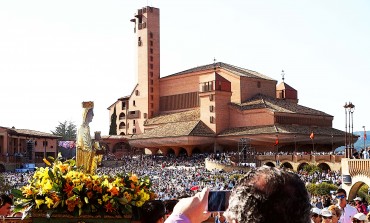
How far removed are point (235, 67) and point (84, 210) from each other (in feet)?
241

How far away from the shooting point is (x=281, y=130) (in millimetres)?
60531

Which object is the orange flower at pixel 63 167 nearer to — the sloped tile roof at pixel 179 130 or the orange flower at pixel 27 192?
the orange flower at pixel 27 192

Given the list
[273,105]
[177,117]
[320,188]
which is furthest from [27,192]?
[177,117]

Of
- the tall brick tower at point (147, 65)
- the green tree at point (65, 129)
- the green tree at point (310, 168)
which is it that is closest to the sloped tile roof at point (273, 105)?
the green tree at point (310, 168)

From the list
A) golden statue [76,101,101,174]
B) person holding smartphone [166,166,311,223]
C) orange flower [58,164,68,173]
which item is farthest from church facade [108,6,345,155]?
person holding smartphone [166,166,311,223]

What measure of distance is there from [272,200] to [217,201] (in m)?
1.27

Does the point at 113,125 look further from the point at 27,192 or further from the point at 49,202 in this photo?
the point at 49,202

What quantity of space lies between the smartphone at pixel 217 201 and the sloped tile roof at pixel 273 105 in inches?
2405

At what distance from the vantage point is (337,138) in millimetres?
64438

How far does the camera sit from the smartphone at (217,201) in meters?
3.12

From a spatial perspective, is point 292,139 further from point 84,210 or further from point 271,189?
point 271,189

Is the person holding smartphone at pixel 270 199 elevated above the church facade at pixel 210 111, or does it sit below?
below

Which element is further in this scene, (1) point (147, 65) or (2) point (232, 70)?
(1) point (147, 65)

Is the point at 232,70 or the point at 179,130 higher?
the point at 232,70
